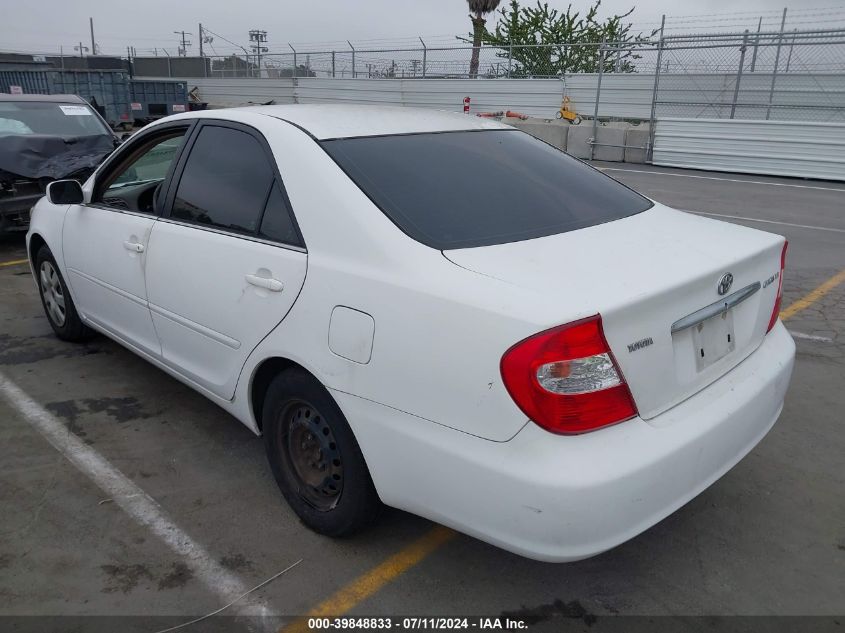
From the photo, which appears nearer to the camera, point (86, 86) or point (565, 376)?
point (565, 376)

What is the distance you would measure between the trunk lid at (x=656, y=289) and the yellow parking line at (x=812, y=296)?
2.92 m

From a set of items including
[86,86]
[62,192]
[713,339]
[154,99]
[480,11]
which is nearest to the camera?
[713,339]

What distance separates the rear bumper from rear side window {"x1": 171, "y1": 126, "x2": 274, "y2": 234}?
1021 millimetres

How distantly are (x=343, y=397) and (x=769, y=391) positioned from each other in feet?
5.24

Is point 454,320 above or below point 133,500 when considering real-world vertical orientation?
above

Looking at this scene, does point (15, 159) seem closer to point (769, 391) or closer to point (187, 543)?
point (187, 543)

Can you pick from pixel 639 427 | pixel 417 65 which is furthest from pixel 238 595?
pixel 417 65

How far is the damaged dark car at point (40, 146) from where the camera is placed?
7.52m

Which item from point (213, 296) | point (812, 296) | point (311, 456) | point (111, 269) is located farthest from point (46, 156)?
point (812, 296)

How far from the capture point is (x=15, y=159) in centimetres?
768

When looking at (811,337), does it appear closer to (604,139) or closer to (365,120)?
(365,120)

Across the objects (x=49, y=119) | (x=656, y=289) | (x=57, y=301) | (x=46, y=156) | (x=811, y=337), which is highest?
(x=49, y=119)

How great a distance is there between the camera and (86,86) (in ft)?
61.2

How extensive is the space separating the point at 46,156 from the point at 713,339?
7.78 meters
